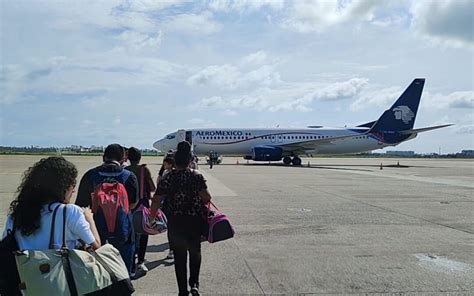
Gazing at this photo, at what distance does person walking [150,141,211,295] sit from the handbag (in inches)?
83.2

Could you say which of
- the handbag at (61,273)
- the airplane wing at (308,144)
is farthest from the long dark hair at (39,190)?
the airplane wing at (308,144)

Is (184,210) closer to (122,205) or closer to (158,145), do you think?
(122,205)

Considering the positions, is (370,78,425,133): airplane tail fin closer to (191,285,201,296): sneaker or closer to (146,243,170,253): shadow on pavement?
(146,243,170,253): shadow on pavement

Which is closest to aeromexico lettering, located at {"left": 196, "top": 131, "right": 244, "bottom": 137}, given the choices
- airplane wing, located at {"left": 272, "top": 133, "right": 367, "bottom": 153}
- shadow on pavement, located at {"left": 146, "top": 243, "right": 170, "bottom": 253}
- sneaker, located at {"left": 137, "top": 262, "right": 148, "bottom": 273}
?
airplane wing, located at {"left": 272, "top": 133, "right": 367, "bottom": 153}

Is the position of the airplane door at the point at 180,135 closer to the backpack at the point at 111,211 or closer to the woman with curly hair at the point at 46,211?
the backpack at the point at 111,211

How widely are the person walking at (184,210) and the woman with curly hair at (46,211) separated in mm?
1799

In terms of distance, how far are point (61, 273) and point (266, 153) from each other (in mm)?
38850

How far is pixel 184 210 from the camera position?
529cm

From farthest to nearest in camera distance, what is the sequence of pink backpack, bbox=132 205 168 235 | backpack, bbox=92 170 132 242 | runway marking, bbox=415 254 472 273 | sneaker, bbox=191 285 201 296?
1. runway marking, bbox=415 254 472 273
2. pink backpack, bbox=132 205 168 235
3. sneaker, bbox=191 285 201 296
4. backpack, bbox=92 170 132 242

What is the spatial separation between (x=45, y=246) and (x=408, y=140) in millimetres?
44063

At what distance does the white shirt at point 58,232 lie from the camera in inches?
131

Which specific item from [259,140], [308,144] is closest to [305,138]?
[308,144]

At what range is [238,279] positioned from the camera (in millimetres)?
6121

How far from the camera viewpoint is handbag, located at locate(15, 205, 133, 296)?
9.87 ft
